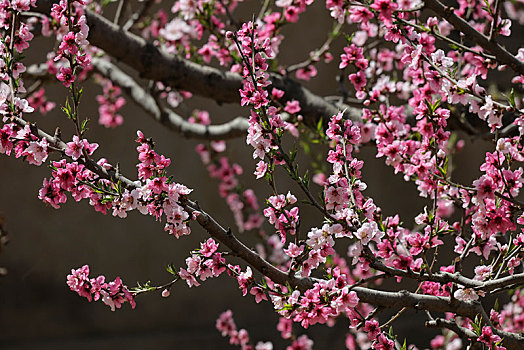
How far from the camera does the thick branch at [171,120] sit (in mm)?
2437

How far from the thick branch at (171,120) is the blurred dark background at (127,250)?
51.1 inches

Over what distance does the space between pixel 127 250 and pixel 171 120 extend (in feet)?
6.05

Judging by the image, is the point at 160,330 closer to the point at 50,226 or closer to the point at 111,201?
the point at 50,226

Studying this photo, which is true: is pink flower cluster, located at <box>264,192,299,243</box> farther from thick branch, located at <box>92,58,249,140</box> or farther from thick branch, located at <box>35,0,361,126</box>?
thick branch, located at <box>92,58,249,140</box>

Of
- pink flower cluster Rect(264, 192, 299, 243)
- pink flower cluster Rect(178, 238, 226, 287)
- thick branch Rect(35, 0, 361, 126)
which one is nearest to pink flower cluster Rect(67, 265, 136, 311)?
pink flower cluster Rect(178, 238, 226, 287)

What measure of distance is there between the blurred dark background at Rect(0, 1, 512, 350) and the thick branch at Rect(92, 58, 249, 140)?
1.30 metres

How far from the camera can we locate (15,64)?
1434 mm

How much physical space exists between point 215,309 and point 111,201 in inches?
Result: 123

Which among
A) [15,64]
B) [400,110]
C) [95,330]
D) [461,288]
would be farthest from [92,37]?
[95,330]

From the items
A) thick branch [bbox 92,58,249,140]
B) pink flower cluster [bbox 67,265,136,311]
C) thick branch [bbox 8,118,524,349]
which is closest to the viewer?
thick branch [bbox 8,118,524,349]

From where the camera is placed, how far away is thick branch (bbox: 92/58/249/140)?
2437 millimetres

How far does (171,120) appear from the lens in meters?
2.56

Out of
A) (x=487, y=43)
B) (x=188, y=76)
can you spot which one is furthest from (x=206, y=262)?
(x=188, y=76)

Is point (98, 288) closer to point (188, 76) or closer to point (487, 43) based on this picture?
point (188, 76)
